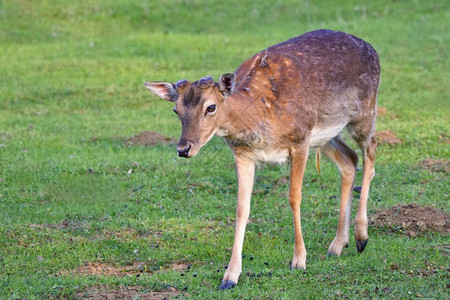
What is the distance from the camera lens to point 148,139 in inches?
538

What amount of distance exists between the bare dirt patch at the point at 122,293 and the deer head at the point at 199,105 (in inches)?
54.8

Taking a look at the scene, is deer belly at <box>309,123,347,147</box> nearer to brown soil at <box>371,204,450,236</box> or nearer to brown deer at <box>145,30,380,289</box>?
brown deer at <box>145,30,380,289</box>

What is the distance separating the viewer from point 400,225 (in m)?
9.14

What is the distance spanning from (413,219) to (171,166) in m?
4.26

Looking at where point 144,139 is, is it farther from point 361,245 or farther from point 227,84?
point 227,84

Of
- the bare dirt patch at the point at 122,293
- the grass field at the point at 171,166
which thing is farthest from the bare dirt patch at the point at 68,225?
the bare dirt patch at the point at 122,293

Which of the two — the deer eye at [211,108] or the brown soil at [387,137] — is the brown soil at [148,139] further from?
the deer eye at [211,108]

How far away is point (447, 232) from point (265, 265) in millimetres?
2333

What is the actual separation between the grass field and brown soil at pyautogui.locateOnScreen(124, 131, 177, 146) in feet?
0.66

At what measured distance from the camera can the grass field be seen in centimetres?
773

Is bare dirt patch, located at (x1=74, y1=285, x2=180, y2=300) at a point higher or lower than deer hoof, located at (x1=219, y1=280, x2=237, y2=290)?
higher

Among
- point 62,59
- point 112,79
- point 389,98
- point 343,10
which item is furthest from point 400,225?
point 343,10

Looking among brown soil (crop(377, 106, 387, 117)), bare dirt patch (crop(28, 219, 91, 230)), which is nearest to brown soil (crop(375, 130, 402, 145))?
brown soil (crop(377, 106, 387, 117))

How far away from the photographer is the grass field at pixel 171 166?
7.73 m
